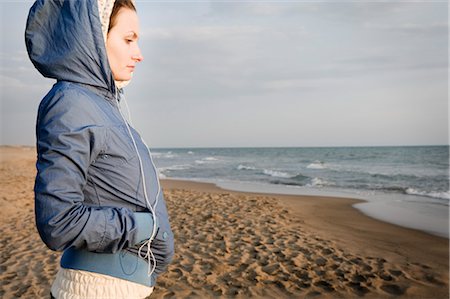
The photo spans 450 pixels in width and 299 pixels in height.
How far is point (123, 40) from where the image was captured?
1.52m

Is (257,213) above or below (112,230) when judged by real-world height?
below

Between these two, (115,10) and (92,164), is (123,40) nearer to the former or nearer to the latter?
(115,10)

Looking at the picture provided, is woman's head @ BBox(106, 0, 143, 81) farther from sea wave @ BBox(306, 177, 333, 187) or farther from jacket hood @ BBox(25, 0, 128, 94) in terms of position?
sea wave @ BBox(306, 177, 333, 187)

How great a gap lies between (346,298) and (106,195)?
13.9 ft

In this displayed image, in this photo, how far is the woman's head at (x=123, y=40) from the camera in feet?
4.92

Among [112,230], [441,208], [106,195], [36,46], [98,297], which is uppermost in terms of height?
[36,46]

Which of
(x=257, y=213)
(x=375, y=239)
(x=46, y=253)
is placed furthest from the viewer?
(x=257, y=213)

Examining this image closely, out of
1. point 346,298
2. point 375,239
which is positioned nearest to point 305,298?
point 346,298

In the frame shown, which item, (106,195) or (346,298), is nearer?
(106,195)

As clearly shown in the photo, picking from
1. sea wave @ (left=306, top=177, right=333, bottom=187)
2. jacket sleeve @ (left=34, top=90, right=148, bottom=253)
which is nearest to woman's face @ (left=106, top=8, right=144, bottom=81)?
jacket sleeve @ (left=34, top=90, right=148, bottom=253)

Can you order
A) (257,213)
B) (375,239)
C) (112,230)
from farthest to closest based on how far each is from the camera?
(257,213)
(375,239)
(112,230)

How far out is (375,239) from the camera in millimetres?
7797

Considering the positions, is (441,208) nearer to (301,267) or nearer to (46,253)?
(301,267)

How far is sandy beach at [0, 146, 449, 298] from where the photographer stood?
5.05m
